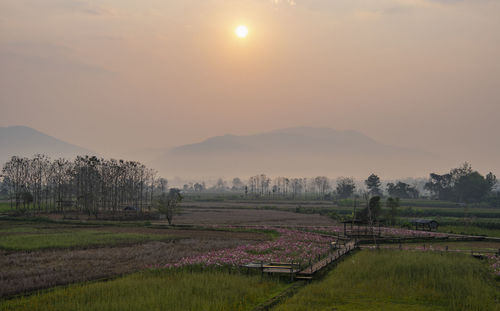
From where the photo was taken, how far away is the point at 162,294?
21672mm

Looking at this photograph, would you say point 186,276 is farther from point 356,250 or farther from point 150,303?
point 356,250

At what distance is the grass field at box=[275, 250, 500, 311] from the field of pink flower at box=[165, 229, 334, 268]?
4.04 metres

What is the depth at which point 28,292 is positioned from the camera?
74.4 ft

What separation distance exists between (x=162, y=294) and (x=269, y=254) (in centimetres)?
1420

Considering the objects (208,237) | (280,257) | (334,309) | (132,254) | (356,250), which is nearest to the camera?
(334,309)

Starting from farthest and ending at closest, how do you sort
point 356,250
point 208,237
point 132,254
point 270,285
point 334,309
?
1. point 208,237
2. point 356,250
3. point 132,254
4. point 270,285
5. point 334,309

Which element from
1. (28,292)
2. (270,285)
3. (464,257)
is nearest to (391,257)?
(464,257)

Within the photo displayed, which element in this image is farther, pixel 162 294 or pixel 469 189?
pixel 469 189

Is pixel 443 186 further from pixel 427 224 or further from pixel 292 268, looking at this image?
pixel 292 268

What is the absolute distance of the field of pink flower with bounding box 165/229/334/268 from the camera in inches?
1179

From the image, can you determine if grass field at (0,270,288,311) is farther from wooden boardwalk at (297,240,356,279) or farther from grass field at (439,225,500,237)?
grass field at (439,225,500,237)

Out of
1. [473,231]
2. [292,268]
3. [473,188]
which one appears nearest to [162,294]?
[292,268]

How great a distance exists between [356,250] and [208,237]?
59.8 ft

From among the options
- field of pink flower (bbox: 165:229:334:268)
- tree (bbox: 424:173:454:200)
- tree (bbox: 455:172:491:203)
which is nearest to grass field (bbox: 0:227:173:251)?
field of pink flower (bbox: 165:229:334:268)
